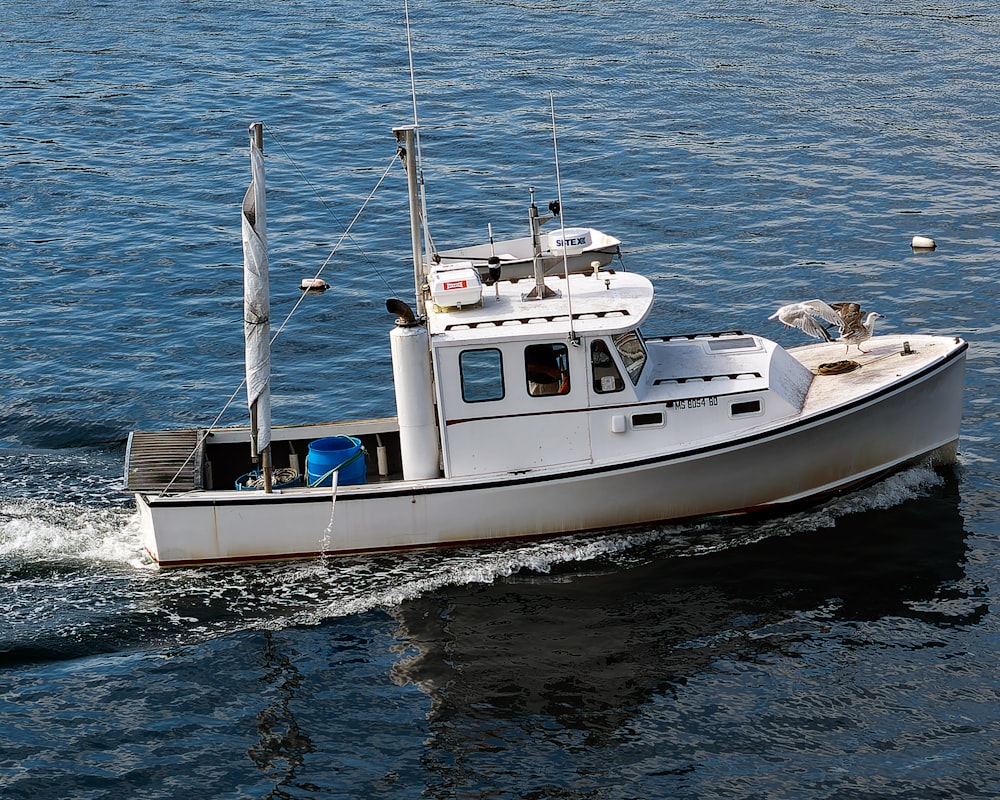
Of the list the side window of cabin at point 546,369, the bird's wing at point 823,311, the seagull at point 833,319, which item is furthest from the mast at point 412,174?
the bird's wing at point 823,311

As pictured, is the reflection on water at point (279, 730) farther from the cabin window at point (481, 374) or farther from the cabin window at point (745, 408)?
the cabin window at point (745, 408)

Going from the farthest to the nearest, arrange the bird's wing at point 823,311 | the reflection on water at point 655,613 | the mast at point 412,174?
the bird's wing at point 823,311 → the mast at point 412,174 → the reflection on water at point 655,613

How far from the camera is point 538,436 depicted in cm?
1495

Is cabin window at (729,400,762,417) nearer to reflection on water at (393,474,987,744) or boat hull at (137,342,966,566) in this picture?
boat hull at (137,342,966,566)

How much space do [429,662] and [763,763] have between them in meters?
3.69

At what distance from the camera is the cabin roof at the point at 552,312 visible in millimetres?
14609

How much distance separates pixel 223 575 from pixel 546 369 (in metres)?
4.60

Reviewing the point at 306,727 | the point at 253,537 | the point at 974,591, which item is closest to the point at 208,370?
the point at 253,537

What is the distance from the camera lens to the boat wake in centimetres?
1414

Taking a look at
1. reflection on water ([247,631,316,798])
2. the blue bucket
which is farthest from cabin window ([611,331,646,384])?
reflection on water ([247,631,316,798])

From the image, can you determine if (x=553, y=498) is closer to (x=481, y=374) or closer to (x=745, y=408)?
(x=481, y=374)

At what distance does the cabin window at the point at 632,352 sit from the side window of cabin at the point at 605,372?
160mm

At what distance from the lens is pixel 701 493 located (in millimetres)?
15352

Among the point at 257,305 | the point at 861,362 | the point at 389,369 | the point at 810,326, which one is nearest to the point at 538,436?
the point at 257,305
